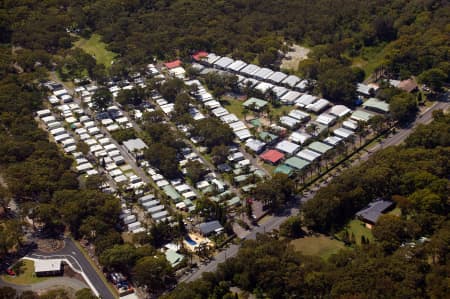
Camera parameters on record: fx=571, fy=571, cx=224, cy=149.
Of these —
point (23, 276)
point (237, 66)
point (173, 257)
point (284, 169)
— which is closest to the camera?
point (23, 276)

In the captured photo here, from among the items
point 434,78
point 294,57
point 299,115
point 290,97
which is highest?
point 434,78

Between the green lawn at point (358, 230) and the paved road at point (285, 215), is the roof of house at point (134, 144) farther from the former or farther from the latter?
the green lawn at point (358, 230)

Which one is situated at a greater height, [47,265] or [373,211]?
[373,211]

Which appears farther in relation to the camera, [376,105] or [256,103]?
[256,103]

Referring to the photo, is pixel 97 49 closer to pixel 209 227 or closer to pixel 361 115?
pixel 361 115

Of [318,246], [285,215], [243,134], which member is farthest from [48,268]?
[243,134]

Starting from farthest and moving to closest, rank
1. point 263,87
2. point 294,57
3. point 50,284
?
point 294,57, point 263,87, point 50,284

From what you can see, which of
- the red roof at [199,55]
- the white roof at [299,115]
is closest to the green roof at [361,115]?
the white roof at [299,115]
